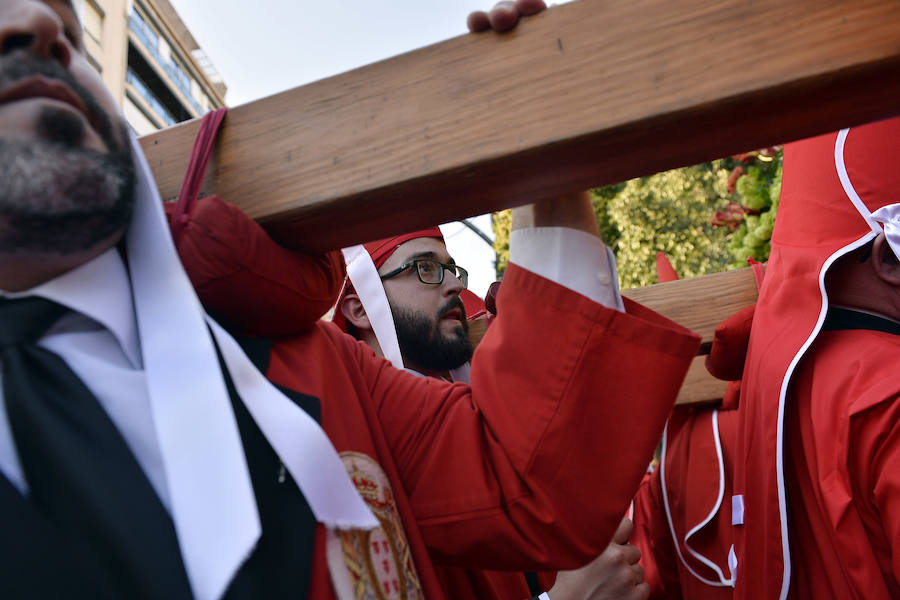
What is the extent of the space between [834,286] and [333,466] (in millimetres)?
1720

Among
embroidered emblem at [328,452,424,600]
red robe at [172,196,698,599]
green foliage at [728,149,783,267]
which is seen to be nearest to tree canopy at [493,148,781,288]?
green foliage at [728,149,783,267]

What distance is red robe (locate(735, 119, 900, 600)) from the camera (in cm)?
168

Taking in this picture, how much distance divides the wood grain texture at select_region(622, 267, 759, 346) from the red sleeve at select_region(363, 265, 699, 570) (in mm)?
1380

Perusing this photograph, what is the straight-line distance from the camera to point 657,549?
12.0 feet

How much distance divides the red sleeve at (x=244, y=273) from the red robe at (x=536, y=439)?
0.28 feet

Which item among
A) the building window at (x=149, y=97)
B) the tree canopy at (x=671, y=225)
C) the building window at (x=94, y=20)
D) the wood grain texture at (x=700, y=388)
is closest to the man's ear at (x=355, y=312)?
the wood grain texture at (x=700, y=388)

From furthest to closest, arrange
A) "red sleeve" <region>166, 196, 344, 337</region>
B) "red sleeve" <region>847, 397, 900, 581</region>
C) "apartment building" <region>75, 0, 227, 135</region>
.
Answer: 1. "apartment building" <region>75, 0, 227, 135</region>
2. "red sleeve" <region>847, 397, 900, 581</region>
3. "red sleeve" <region>166, 196, 344, 337</region>

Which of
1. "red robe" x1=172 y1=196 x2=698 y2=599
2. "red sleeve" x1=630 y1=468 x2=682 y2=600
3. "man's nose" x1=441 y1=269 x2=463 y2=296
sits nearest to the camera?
"red robe" x1=172 y1=196 x2=698 y2=599

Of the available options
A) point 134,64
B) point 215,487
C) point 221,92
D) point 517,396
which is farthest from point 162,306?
point 221,92

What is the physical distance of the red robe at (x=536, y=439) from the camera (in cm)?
123

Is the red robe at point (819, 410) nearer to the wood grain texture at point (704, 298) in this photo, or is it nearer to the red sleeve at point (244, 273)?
the wood grain texture at point (704, 298)

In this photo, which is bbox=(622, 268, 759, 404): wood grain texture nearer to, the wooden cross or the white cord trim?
the white cord trim

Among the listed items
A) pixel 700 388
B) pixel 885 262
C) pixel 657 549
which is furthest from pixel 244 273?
pixel 657 549

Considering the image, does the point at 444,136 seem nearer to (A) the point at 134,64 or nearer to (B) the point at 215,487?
(B) the point at 215,487
